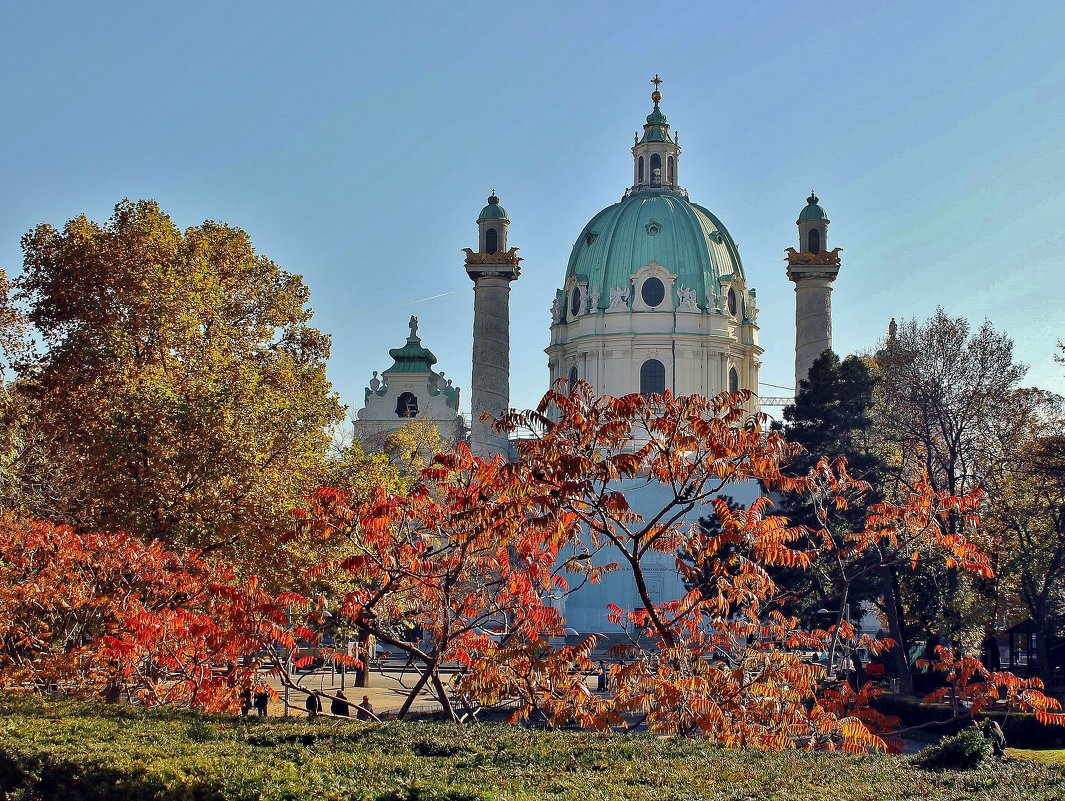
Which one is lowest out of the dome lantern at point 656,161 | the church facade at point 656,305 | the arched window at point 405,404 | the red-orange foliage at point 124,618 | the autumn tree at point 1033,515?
the red-orange foliage at point 124,618

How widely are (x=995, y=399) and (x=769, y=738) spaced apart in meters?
23.2

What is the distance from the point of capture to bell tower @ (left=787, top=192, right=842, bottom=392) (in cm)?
6397

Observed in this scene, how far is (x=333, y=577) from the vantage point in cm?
2052

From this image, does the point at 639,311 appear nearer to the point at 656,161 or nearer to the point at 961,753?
the point at 656,161

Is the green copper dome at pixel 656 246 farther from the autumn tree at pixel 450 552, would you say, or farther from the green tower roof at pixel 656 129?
the autumn tree at pixel 450 552

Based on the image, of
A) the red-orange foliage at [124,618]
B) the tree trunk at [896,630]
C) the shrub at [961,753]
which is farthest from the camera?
the tree trunk at [896,630]

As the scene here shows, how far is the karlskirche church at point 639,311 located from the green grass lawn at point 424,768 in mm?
50143

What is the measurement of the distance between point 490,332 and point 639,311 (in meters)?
13.2

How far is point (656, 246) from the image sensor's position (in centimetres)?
7562

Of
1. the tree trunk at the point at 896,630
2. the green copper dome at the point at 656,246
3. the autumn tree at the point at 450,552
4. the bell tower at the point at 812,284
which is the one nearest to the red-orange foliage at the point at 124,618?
the autumn tree at the point at 450,552

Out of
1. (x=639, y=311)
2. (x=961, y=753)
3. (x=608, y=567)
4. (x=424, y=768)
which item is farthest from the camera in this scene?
(x=639, y=311)

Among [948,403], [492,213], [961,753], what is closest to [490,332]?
[492,213]

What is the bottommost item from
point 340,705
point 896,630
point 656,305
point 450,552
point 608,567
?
point 340,705

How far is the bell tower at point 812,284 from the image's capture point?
64.0m
